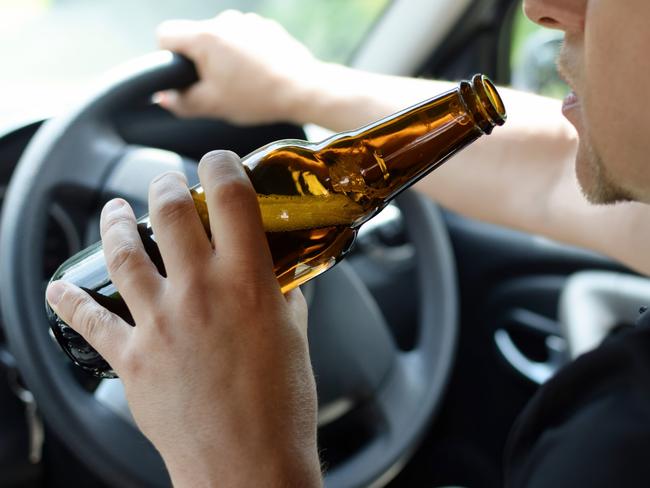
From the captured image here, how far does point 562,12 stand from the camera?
0.79 meters

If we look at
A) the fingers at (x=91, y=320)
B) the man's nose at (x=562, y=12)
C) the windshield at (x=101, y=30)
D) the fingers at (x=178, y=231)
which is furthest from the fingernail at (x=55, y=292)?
the windshield at (x=101, y=30)

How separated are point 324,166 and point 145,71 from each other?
41cm

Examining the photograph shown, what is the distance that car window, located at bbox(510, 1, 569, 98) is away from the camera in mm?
1909

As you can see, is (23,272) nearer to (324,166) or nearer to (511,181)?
(324,166)

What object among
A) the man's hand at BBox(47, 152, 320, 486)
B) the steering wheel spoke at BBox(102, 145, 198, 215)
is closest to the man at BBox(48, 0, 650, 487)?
the man's hand at BBox(47, 152, 320, 486)

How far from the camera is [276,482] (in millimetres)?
646

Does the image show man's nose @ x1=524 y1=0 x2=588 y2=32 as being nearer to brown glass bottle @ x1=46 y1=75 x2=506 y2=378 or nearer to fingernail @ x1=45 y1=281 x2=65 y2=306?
brown glass bottle @ x1=46 y1=75 x2=506 y2=378

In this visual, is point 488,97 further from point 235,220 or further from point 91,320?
point 91,320

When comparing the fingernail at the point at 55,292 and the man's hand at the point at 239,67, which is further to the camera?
the man's hand at the point at 239,67

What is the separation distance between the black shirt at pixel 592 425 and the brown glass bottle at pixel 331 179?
25 centimetres

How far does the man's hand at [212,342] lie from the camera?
63cm

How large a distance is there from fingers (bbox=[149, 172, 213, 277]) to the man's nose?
1.26 ft

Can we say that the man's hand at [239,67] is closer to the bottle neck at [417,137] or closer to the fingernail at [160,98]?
the fingernail at [160,98]

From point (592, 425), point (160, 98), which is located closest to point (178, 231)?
point (592, 425)
